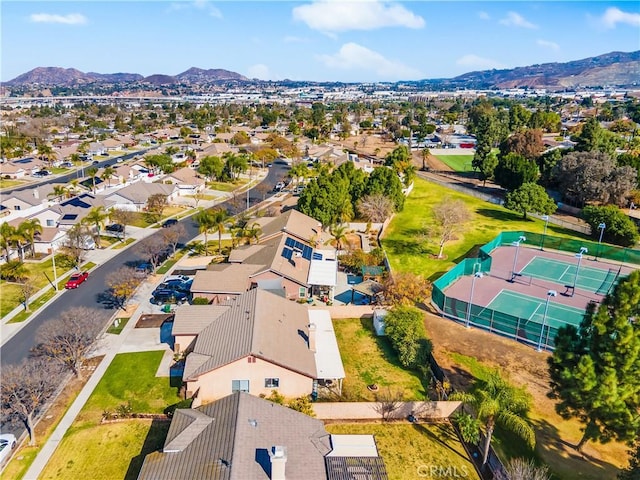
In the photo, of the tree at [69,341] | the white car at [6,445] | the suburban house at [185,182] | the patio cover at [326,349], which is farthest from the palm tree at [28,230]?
the patio cover at [326,349]

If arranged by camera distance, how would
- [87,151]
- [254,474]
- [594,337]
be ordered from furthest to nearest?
[87,151] < [594,337] < [254,474]

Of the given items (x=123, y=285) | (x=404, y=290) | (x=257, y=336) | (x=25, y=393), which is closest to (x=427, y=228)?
(x=404, y=290)

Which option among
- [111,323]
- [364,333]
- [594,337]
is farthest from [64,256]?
[594,337]

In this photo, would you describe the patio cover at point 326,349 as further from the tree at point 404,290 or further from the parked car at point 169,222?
the parked car at point 169,222

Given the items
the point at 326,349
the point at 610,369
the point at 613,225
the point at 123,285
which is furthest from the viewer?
the point at 613,225

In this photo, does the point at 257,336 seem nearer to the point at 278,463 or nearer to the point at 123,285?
the point at 278,463

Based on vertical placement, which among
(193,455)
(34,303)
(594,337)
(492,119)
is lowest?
(34,303)

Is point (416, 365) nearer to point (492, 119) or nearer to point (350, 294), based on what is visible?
point (350, 294)
